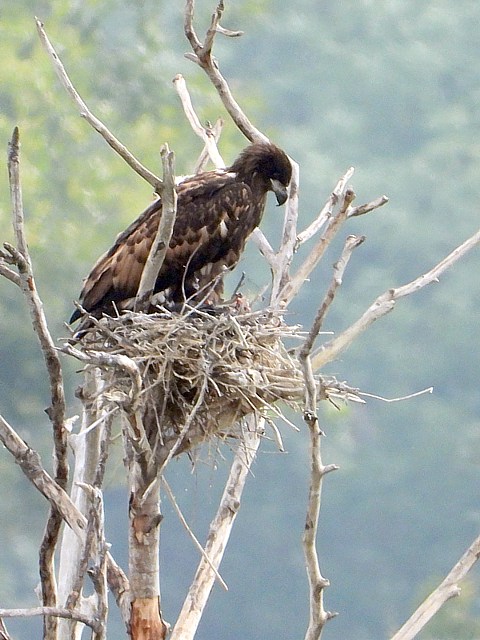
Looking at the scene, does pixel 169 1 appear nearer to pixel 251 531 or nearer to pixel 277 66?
pixel 277 66

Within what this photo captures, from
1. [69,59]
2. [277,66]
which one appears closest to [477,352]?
[277,66]

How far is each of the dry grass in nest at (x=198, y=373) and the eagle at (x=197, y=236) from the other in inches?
10.7

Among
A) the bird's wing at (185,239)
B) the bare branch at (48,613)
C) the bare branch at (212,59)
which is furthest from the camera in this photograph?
the bird's wing at (185,239)

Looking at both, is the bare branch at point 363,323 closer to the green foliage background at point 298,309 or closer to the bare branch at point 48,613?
the bare branch at point 48,613

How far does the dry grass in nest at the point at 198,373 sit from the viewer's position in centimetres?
273

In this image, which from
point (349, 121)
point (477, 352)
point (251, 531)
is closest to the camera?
point (251, 531)

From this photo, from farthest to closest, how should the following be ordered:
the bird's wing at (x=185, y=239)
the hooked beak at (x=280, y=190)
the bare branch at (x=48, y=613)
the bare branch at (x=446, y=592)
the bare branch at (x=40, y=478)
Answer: the hooked beak at (x=280, y=190)
the bird's wing at (x=185, y=239)
the bare branch at (x=40, y=478)
the bare branch at (x=446, y=592)
the bare branch at (x=48, y=613)

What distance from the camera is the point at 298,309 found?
6863 mm

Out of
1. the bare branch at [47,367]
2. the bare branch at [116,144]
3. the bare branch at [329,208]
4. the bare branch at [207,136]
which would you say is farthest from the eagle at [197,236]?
the bare branch at [116,144]

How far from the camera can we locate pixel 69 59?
292 inches

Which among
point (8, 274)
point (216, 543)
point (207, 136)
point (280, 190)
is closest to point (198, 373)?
point (8, 274)

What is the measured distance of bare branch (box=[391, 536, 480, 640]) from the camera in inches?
104

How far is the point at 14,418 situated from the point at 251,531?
146 centimetres

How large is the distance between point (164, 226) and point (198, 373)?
37 cm
